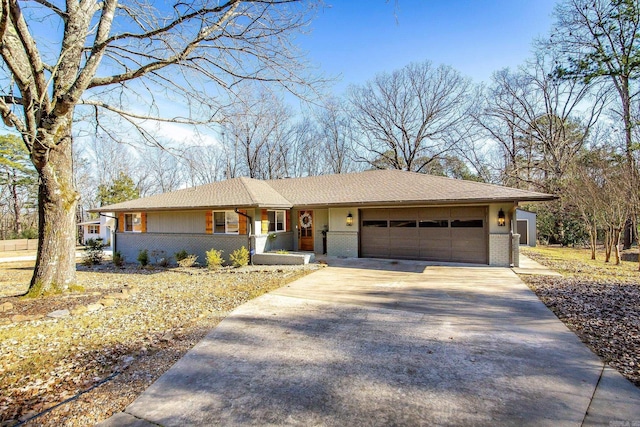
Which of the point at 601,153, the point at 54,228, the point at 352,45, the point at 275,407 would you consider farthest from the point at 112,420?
the point at 601,153

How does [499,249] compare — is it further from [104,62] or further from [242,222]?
[104,62]

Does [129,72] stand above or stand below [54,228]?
above

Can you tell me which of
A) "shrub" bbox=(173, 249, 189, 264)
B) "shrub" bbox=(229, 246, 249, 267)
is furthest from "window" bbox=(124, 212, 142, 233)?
"shrub" bbox=(229, 246, 249, 267)

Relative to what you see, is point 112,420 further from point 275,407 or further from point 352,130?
point 352,130

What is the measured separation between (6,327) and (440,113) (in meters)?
26.5

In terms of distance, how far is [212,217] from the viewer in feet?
40.8

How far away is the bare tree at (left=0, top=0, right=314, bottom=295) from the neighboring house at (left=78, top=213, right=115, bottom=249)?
60.5 feet

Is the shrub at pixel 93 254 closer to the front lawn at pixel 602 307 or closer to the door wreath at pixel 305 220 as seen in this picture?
the door wreath at pixel 305 220

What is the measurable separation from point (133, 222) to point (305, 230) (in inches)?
324

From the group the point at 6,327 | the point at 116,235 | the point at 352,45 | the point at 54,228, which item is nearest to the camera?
the point at 6,327

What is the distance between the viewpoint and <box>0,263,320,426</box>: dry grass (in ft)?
9.14

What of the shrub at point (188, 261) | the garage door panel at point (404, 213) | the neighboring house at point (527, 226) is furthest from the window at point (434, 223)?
the neighboring house at point (527, 226)

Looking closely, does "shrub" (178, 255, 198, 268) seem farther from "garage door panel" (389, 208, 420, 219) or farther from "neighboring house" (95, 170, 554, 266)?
"garage door panel" (389, 208, 420, 219)

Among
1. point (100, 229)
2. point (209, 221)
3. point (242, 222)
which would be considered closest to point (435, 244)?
point (242, 222)
